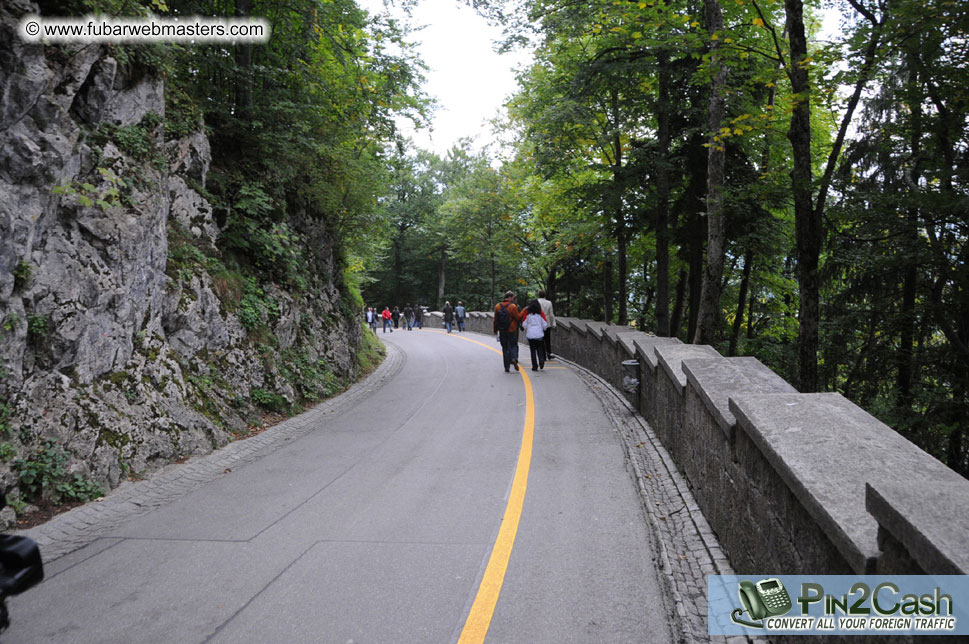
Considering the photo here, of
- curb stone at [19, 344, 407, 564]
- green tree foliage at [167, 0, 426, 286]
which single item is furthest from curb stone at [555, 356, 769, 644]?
green tree foliage at [167, 0, 426, 286]

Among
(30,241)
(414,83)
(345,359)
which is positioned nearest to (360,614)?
(30,241)

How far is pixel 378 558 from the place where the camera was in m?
4.54

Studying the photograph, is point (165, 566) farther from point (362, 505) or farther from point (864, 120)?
point (864, 120)

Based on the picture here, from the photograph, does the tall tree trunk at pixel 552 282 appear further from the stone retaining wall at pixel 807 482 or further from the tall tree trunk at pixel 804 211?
the stone retaining wall at pixel 807 482

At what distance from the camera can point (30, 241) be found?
615 cm

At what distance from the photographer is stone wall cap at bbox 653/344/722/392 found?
6.74 meters

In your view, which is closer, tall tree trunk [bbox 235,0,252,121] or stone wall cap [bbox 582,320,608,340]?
tall tree trunk [bbox 235,0,252,121]

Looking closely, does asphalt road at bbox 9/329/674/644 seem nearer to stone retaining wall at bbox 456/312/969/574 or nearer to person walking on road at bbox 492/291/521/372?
stone retaining wall at bbox 456/312/969/574

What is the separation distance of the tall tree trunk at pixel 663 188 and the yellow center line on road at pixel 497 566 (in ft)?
28.9

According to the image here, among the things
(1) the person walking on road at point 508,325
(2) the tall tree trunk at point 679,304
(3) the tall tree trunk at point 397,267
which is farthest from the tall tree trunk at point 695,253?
(3) the tall tree trunk at point 397,267

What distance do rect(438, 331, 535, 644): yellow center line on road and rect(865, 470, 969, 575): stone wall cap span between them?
2.33 meters

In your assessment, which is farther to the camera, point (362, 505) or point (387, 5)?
point (387, 5)

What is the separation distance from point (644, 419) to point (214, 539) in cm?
676

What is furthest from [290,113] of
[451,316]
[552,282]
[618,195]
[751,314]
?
Answer: [451,316]
